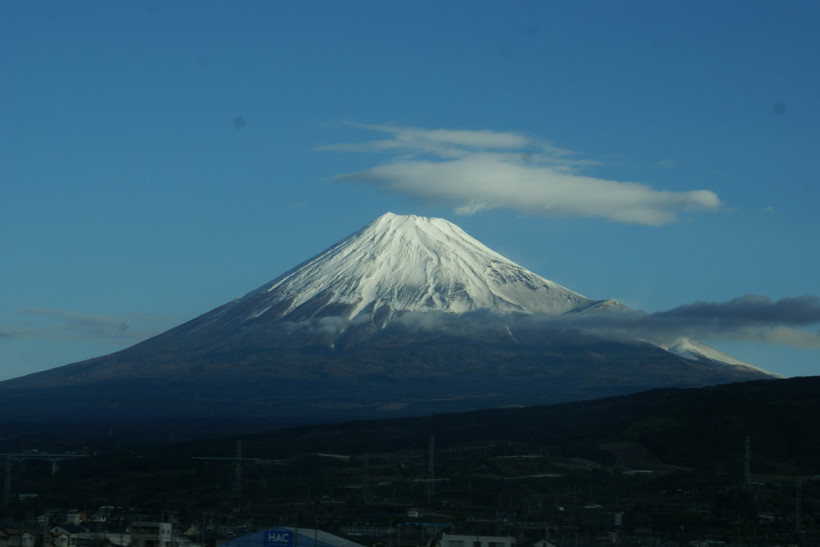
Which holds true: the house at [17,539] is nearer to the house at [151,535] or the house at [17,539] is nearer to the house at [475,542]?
the house at [151,535]

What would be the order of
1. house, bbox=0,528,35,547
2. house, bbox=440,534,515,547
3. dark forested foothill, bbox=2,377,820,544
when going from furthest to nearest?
1. dark forested foothill, bbox=2,377,820,544
2. house, bbox=440,534,515,547
3. house, bbox=0,528,35,547

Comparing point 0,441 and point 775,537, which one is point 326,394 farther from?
point 775,537

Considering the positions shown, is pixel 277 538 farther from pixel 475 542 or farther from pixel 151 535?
pixel 475 542

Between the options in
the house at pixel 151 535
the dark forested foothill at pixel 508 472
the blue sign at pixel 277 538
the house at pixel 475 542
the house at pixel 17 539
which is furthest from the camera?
the dark forested foothill at pixel 508 472

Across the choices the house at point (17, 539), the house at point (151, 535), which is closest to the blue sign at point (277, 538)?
the house at point (151, 535)

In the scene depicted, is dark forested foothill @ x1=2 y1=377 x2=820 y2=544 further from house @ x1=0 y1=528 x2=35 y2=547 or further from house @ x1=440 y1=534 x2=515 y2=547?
house @ x1=0 y1=528 x2=35 y2=547

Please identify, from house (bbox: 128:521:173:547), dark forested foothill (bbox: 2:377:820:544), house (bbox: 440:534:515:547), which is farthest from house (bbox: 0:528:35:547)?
dark forested foothill (bbox: 2:377:820:544)

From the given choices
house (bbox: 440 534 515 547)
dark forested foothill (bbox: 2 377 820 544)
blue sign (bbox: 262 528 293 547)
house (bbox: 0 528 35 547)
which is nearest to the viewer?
house (bbox: 0 528 35 547)

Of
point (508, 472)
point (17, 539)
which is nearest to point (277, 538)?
point (17, 539)
